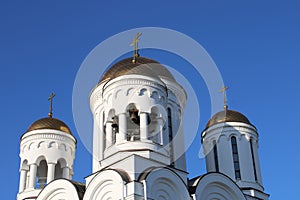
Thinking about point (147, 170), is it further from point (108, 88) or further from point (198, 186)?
point (108, 88)

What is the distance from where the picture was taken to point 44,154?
17.4 metres

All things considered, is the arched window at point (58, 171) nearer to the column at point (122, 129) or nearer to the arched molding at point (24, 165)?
the arched molding at point (24, 165)

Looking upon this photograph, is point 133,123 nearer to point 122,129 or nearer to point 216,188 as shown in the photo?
point 122,129

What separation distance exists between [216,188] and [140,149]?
8.59 ft

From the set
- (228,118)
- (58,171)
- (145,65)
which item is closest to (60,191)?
(58,171)

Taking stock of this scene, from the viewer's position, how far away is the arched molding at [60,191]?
47.1 ft

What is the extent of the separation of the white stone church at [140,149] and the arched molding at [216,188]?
3 centimetres

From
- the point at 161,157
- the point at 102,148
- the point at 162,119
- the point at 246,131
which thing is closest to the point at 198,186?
the point at 161,157

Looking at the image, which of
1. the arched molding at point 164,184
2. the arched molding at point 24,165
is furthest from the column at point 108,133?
the arched molding at point 24,165

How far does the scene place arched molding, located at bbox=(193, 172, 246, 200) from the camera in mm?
14203

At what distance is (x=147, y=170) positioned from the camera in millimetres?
13430

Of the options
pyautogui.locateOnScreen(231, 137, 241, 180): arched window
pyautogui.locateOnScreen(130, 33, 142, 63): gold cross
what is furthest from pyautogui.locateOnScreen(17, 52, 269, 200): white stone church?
pyautogui.locateOnScreen(130, 33, 142, 63): gold cross

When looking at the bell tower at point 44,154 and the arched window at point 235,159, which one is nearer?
the bell tower at point 44,154

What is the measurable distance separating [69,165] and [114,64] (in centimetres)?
386
